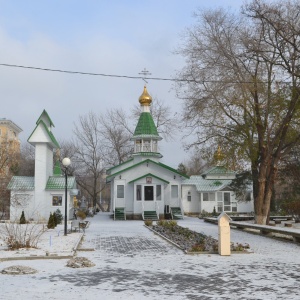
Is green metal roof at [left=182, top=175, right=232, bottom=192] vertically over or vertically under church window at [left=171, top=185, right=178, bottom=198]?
over

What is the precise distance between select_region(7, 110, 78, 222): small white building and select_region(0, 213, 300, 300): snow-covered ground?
18.6 metres

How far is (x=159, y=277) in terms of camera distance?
30.0ft

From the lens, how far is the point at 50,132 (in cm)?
3350

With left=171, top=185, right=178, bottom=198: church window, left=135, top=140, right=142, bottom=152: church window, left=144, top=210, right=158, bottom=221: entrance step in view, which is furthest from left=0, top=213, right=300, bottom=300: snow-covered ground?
left=135, top=140, right=142, bottom=152: church window

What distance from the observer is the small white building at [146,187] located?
35094 millimetres

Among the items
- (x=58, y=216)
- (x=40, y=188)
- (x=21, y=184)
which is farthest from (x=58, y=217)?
(x=21, y=184)

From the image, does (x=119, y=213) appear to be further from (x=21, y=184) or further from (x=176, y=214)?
(x=21, y=184)

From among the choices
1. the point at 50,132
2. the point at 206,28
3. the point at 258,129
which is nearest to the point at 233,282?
the point at 258,129

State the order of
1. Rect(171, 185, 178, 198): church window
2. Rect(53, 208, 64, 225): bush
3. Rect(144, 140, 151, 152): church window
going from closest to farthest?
Rect(53, 208, 64, 225): bush < Rect(171, 185, 178, 198): church window < Rect(144, 140, 151, 152): church window

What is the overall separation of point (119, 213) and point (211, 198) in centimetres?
1213

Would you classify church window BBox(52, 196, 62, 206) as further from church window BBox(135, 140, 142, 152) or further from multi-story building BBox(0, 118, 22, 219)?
church window BBox(135, 140, 142, 152)

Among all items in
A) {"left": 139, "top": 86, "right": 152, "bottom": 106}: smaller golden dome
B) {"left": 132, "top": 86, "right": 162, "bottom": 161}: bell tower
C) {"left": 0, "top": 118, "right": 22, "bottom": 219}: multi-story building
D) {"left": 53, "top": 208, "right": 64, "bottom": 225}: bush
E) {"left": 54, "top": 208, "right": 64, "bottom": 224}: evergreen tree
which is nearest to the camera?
{"left": 53, "top": 208, "right": 64, "bottom": 225}: bush

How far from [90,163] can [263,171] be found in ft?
106

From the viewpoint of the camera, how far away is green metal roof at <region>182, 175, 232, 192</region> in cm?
4259
